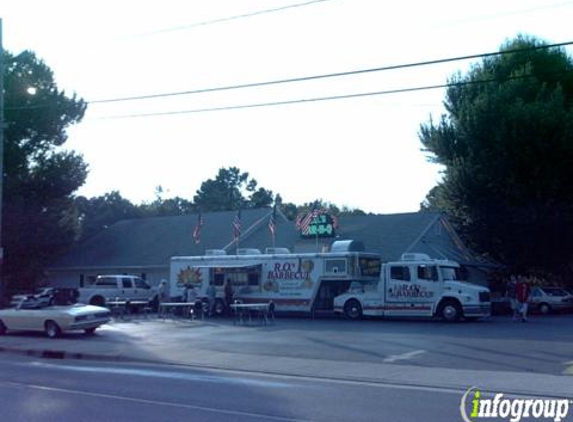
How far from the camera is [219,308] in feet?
122

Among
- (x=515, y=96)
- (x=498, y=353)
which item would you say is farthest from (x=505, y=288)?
(x=498, y=353)

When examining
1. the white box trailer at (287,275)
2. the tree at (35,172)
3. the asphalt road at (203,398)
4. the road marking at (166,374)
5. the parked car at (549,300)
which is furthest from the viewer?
the tree at (35,172)

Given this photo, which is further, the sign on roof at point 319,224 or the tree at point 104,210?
the tree at point 104,210

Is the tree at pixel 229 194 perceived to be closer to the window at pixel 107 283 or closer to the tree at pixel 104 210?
the tree at pixel 104 210

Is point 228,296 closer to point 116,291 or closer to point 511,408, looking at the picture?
point 116,291

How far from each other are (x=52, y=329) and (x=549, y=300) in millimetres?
24041

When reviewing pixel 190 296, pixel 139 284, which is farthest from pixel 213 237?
pixel 190 296

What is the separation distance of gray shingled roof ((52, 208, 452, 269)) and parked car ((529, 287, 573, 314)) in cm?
627

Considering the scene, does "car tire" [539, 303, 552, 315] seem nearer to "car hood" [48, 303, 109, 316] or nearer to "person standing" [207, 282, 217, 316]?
"person standing" [207, 282, 217, 316]

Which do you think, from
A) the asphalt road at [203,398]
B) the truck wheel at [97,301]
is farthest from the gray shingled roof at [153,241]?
the asphalt road at [203,398]

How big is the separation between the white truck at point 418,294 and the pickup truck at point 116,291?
436 inches

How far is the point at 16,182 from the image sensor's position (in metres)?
47.2

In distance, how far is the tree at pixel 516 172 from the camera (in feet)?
141

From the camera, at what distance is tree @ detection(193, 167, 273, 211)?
92650 mm
